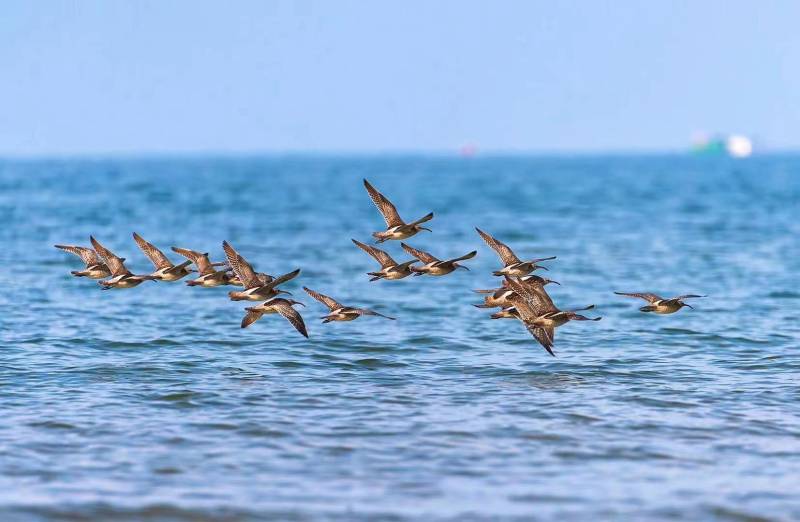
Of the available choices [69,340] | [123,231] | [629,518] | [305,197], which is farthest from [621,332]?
[305,197]

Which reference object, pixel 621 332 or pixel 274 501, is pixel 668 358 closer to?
pixel 621 332

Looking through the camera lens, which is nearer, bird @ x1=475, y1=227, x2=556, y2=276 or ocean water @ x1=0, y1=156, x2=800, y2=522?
ocean water @ x1=0, y1=156, x2=800, y2=522

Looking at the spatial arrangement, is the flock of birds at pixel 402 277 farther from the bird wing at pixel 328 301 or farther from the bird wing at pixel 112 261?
the bird wing at pixel 112 261

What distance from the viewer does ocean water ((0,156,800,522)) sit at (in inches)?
626

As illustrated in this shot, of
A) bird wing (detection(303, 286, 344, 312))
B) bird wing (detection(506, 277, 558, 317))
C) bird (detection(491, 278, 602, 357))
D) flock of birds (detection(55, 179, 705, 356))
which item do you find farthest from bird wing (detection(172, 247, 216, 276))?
bird wing (detection(506, 277, 558, 317))

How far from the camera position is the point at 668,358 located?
1025 inches

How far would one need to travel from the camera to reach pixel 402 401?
21.3m

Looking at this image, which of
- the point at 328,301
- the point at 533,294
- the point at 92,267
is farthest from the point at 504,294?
the point at 92,267

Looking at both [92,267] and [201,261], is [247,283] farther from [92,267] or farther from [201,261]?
[92,267]

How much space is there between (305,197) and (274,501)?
86895 mm

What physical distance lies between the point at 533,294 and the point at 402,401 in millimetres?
3150

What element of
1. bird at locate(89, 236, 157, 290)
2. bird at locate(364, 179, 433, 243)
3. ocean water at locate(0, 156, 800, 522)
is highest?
bird at locate(364, 179, 433, 243)

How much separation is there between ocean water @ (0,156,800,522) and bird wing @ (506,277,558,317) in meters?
1.29

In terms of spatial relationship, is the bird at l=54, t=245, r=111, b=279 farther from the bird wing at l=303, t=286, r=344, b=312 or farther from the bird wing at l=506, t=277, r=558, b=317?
the bird wing at l=506, t=277, r=558, b=317
